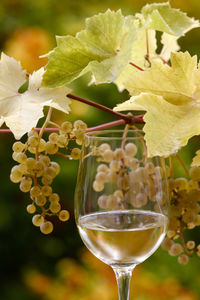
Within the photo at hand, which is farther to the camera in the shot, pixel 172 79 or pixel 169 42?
pixel 169 42

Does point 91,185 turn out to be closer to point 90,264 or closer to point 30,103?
point 30,103

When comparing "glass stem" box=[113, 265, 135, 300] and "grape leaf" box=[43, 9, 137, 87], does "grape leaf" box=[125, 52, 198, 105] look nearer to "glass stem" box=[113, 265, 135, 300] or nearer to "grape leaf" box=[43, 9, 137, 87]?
"grape leaf" box=[43, 9, 137, 87]

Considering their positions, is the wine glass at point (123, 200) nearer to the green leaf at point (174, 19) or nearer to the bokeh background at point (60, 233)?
the green leaf at point (174, 19)

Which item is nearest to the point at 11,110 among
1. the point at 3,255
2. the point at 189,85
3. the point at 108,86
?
the point at 189,85

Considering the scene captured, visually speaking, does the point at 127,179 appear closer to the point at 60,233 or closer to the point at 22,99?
the point at 22,99

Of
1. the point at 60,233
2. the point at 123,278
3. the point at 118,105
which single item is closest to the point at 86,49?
the point at 118,105

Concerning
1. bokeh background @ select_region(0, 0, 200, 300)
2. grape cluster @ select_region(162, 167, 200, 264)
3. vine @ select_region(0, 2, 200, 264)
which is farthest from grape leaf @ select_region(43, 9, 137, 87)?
bokeh background @ select_region(0, 0, 200, 300)

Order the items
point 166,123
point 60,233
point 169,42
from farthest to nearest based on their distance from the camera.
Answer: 1. point 60,233
2. point 169,42
3. point 166,123
